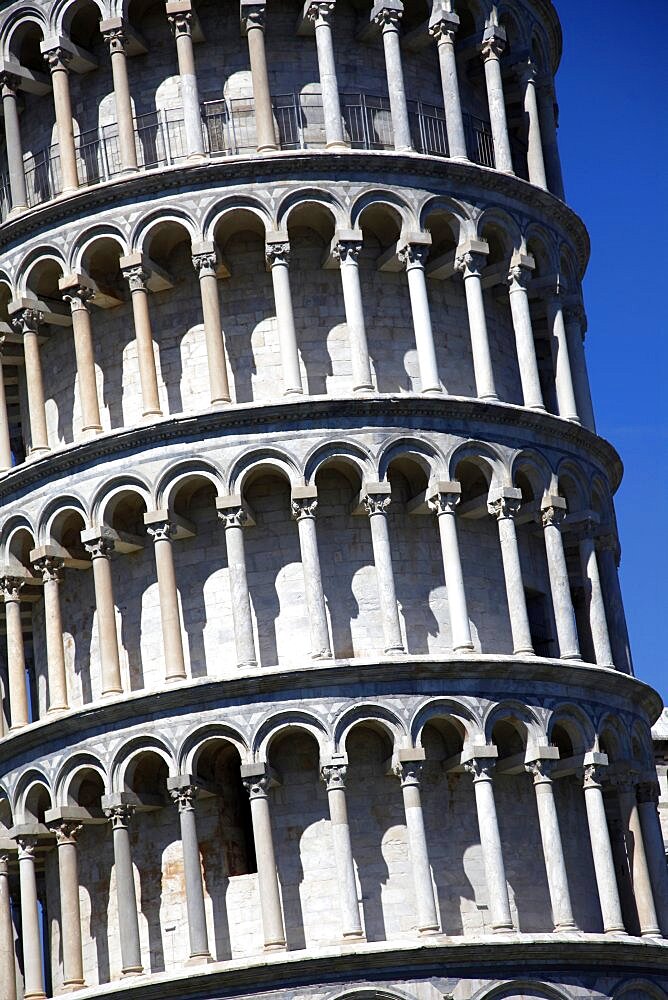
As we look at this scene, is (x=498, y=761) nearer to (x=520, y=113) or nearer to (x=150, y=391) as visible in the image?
(x=150, y=391)

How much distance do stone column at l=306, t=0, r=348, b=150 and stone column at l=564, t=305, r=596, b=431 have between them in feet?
17.4

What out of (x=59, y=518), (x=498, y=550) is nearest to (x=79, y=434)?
(x=59, y=518)

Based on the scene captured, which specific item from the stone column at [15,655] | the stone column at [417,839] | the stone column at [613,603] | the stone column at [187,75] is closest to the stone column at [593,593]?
the stone column at [613,603]

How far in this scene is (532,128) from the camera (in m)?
40.1

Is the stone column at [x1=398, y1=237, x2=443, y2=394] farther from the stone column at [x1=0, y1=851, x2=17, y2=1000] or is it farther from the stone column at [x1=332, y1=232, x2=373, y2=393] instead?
A: the stone column at [x1=0, y1=851, x2=17, y2=1000]

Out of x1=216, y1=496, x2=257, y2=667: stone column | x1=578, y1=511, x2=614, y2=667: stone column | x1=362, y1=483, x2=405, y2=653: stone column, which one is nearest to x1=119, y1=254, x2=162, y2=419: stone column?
x1=216, y1=496, x2=257, y2=667: stone column

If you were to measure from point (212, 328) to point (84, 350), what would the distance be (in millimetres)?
2255

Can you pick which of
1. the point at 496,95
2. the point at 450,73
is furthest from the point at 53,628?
the point at 496,95

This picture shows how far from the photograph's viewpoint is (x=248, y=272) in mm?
37375

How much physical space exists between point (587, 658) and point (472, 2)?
11.5 m

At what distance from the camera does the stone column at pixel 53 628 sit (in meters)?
35.9

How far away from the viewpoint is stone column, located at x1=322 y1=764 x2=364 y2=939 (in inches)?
1296

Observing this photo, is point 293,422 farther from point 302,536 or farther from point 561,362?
point 561,362

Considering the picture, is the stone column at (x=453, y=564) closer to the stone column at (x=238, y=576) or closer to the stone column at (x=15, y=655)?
the stone column at (x=238, y=576)
